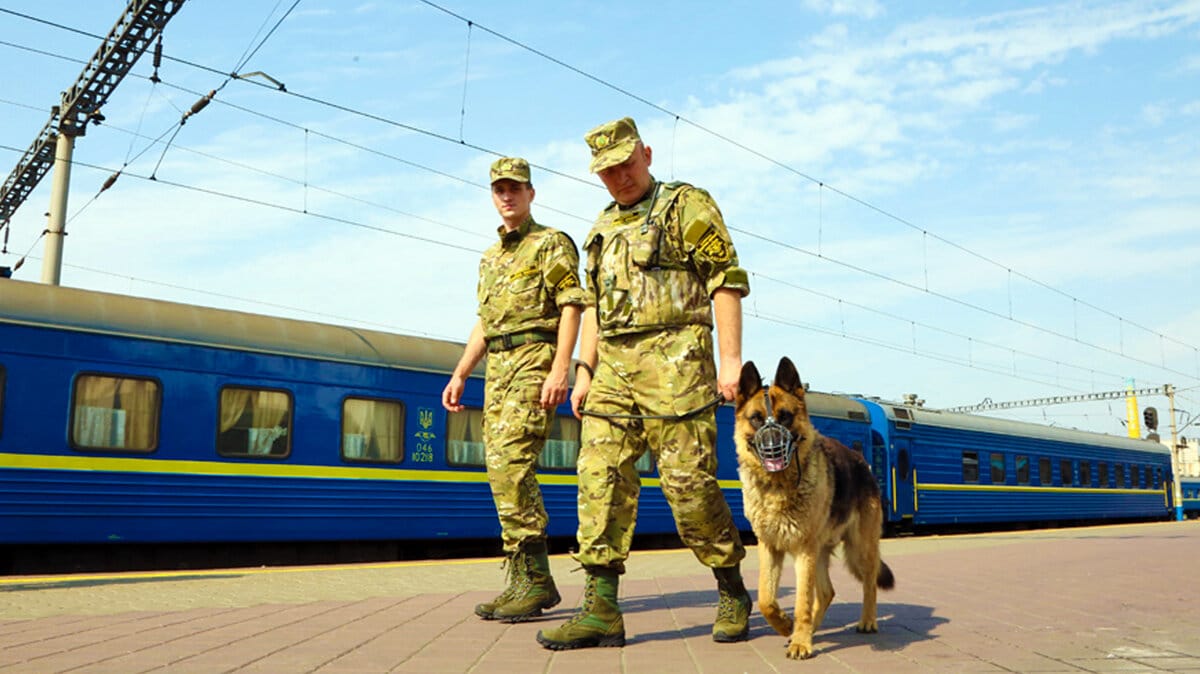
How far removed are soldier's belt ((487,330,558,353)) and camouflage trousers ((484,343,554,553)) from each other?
1.1 inches

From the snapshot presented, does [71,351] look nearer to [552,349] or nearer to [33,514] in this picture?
[33,514]

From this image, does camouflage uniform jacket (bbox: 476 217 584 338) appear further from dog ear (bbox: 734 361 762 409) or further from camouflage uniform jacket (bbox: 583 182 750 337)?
dog ear (bbox: 734 361 762 409)

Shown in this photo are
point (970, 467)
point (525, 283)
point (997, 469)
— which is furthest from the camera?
Result: point (997, 469)

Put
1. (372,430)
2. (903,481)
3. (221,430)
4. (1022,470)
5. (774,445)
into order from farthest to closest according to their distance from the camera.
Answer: (1022,470)
(903,481)
(372,430)
(221,430)
(774,445)

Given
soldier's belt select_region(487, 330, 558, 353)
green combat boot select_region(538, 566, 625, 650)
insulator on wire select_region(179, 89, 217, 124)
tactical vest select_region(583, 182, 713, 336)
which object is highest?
insulator on wire select_region(179, 89, 217, 124)

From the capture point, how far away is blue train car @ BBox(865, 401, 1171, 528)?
20031 mm

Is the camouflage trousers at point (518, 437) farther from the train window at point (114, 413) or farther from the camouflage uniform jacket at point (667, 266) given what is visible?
the train window at point (114, 413)

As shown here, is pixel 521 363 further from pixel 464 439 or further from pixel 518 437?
pixel 464 439

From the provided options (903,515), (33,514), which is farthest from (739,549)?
(903,515)

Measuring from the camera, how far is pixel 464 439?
1220cm

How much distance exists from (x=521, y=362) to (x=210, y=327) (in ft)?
19.7

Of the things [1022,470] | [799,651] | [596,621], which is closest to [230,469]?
[596,621]

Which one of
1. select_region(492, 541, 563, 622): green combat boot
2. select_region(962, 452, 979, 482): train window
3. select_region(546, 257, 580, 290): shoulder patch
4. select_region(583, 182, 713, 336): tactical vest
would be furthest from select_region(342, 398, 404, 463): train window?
select_region(962, 452, 979, 482): train window

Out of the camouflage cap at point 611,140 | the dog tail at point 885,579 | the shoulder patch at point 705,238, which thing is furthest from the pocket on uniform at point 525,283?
the dog tail at point 885,579
